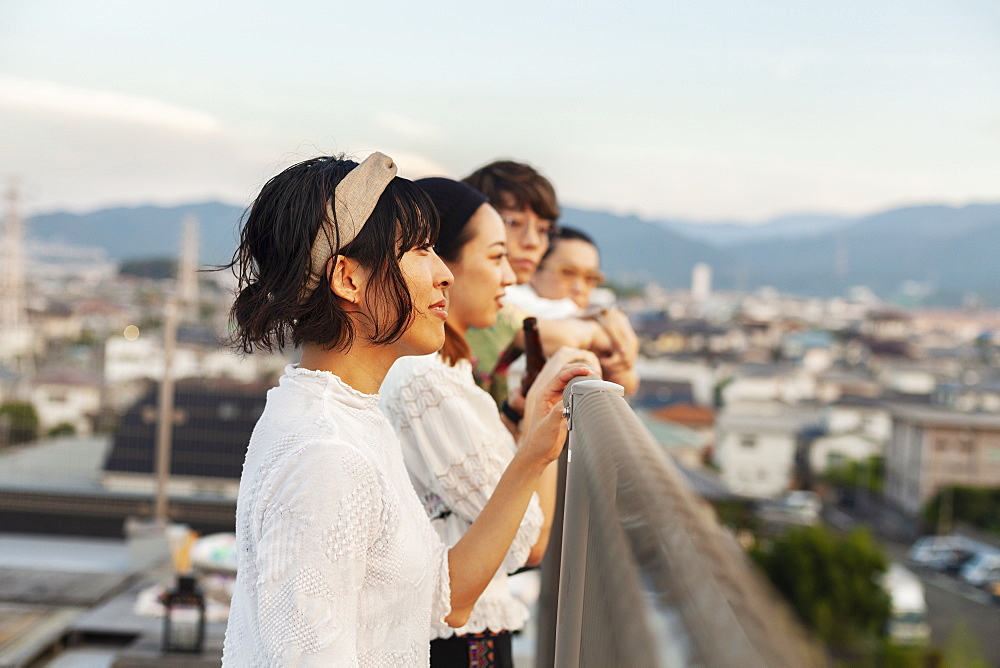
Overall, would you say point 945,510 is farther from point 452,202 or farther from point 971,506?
point 452,202

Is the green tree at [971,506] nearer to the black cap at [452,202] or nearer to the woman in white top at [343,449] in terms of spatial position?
the black cap at [452,202]

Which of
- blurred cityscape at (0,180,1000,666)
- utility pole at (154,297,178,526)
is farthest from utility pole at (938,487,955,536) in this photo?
utility pole at (154,297,178,526)

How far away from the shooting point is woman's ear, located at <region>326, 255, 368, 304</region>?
1.11 metres

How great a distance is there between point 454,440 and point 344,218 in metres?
0.49

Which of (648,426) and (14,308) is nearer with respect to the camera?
(648,426)

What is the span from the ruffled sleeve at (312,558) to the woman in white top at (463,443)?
0.47 m

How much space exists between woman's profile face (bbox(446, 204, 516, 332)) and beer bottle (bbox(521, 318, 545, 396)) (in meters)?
0.08

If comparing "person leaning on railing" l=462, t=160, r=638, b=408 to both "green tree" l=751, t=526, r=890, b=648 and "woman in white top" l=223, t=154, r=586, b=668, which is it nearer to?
"woman in white top" l=223, t=154, r=586, b=668

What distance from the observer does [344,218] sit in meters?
1.10

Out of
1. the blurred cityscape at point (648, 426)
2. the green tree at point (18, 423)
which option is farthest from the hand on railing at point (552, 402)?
the green tree at point (18, 423)

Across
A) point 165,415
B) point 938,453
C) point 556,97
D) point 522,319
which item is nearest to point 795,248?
point 556,97

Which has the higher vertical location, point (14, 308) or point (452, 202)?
point (452, 202)

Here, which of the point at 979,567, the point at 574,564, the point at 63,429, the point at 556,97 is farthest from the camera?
the point at 556,97

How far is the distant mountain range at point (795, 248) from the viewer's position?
443 feet
